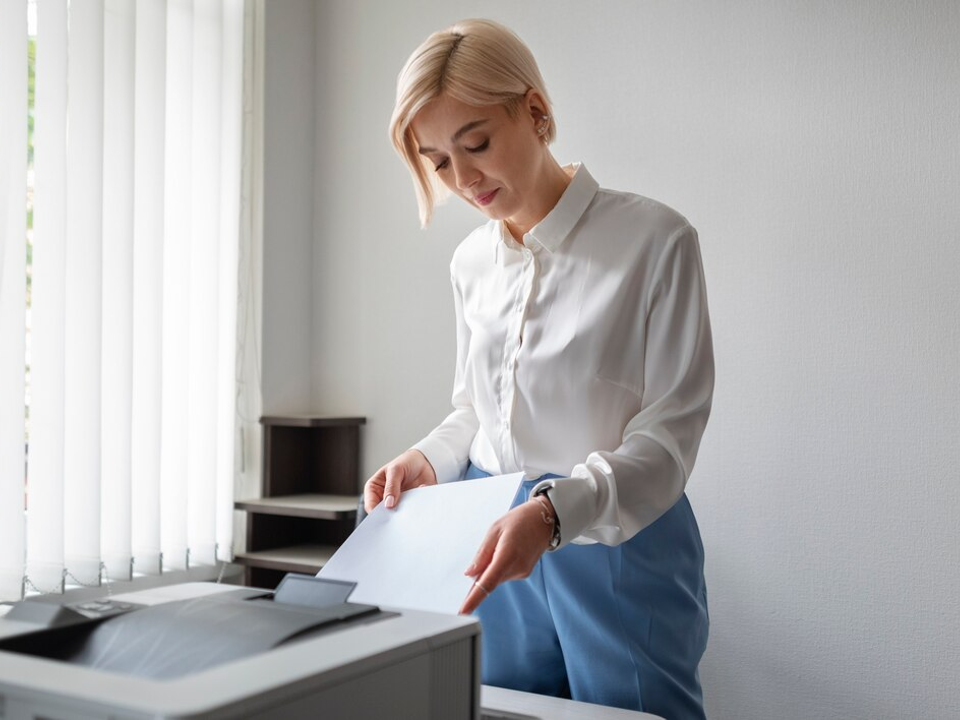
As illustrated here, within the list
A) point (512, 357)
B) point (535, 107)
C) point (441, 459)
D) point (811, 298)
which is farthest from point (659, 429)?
point (811, 298)

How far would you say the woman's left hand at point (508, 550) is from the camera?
33.8 inches

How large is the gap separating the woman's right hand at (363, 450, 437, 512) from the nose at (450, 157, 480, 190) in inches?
13.5

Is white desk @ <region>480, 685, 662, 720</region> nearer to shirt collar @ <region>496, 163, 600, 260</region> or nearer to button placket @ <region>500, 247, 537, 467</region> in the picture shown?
button placket @ <region>500, 247, 537, 467</region>

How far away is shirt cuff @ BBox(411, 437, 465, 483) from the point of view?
1.30 meters

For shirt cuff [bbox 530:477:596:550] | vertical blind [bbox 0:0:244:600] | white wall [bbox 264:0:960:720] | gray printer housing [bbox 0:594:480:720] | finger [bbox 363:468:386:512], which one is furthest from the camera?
vertical blind [bbox 0:0:244:600]

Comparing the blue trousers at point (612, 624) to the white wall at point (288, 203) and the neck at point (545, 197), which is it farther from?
the white wall at point (288, 203)

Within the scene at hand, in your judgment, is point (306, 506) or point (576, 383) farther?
point (306, 506)

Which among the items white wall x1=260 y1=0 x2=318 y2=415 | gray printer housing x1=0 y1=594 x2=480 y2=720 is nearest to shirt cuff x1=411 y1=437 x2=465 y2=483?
gray printer housing x1=0 y1=594 x2=480 y2=720

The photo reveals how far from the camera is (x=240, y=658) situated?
62cm

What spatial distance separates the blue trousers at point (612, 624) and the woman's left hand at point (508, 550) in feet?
0.76

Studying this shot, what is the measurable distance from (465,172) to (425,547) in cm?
50

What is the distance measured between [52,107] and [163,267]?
0.44 metres

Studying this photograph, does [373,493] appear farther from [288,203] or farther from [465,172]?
[288,203]

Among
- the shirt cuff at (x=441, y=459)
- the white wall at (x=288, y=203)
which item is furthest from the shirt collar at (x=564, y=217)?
the white wall at (x=288, y=203)
